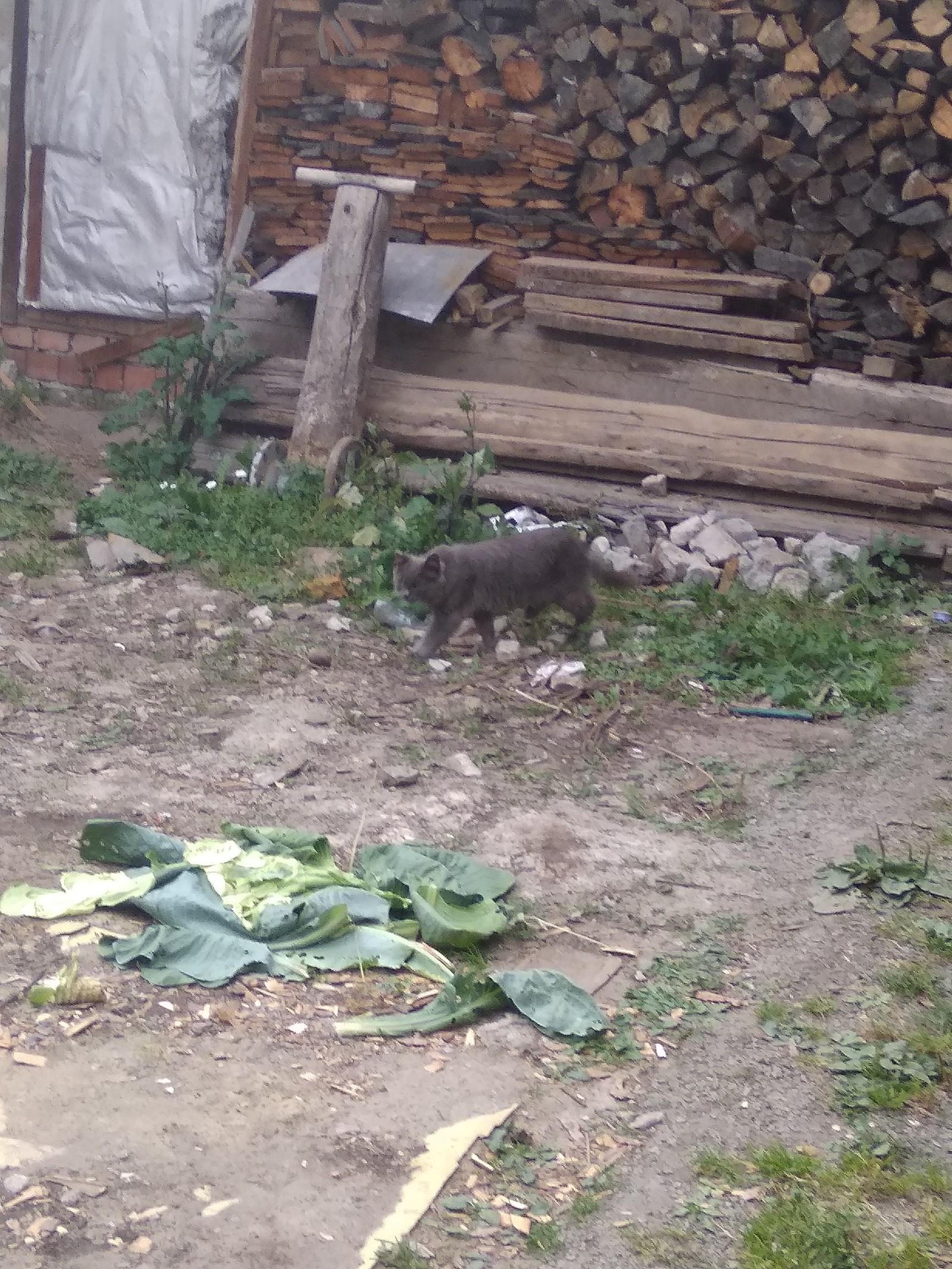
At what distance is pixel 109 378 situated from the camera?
10.9 m

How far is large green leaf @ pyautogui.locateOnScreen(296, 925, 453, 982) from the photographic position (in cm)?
381

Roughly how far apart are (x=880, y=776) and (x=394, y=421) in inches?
182

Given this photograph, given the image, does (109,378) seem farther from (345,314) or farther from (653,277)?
(653,277)

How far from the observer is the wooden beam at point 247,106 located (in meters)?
9.65

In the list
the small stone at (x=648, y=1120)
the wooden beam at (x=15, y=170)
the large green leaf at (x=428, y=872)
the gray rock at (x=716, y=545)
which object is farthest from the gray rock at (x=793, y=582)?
the wooden beam at (x=15, y=170)

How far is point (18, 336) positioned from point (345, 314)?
443 centimetres

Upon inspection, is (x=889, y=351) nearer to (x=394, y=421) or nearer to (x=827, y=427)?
(x=827, y=427)

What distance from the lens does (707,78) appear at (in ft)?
26.3

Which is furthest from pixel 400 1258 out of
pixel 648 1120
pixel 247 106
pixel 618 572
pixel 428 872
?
pixel 247 106

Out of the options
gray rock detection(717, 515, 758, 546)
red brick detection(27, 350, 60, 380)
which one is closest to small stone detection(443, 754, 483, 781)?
gray rock detection(717, 515, 758, 546)

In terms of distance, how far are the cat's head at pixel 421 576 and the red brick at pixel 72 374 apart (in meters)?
5.55

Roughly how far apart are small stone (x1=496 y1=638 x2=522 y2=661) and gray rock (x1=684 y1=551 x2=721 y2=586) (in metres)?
1.22

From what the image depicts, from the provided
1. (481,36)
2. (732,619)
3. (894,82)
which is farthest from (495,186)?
(732,619)

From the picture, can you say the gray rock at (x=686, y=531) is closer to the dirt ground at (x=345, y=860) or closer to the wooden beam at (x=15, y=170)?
the dirt ground at (x=345, y=860)
